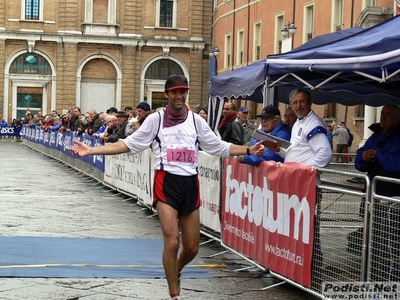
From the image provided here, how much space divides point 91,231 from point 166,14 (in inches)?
2150

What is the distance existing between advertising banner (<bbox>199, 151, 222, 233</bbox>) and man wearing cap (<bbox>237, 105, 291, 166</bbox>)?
1271 mm

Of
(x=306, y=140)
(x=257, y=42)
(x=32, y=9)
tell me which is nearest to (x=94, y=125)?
(x=306, y=140)

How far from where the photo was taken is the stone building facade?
63406mm

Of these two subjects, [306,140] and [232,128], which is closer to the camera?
[306,140]

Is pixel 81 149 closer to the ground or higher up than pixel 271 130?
closer to the ground

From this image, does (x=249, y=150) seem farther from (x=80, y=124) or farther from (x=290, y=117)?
(x=80, y=124)

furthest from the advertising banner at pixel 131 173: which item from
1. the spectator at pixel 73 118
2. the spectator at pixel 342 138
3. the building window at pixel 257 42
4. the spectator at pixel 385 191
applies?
the building window at pixel 257 42

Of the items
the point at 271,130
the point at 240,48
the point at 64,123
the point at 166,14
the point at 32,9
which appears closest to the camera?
the point at 271,130

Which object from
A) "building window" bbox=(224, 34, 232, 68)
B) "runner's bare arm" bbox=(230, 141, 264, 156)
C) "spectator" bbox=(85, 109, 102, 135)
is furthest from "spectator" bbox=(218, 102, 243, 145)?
"building window" bbox=(224, 34, 232, 68)

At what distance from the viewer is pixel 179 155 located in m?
8.20

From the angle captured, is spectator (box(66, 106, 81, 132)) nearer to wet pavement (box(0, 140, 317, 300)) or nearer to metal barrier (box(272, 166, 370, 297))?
wet pavement (box(0, 140, 317, 300))

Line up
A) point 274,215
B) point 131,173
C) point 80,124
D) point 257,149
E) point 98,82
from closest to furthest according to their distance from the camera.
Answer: point 257,149 → point 274,215 → point 131,173 → point 80,124 → point 98,82

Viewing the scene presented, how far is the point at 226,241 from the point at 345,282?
3.37 m

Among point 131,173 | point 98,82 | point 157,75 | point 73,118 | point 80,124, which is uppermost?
point 157,75
